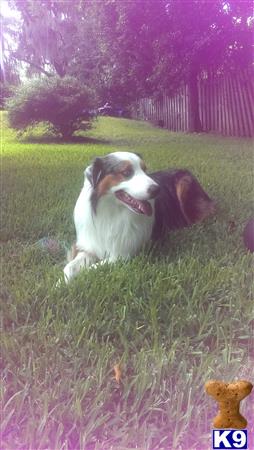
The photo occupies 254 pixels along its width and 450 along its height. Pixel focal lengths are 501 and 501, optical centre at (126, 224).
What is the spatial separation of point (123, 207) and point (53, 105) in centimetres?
47

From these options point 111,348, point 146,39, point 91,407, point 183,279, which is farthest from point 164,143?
point 91,407

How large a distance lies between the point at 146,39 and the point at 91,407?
41.7 inches

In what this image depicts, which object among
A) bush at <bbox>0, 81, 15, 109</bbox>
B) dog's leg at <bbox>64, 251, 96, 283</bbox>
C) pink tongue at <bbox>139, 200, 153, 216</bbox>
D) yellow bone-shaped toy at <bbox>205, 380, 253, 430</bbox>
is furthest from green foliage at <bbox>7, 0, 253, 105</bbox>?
yellow bone-shaped toy at <bbox>205, 380, 253, 430</bbox>

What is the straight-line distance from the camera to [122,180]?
6.05 ft

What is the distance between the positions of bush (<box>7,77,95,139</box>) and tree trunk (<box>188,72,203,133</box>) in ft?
1.09

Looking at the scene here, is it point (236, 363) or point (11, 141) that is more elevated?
point (11, 141)

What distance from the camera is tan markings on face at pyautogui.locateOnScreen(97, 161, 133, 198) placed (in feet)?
5.85

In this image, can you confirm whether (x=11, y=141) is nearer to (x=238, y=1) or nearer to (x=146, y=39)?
(x=146, y=39)

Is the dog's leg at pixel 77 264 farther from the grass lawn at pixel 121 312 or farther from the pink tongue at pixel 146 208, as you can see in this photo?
the pink tongue at pixel 146 208

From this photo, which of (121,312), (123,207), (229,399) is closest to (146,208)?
(123,207)

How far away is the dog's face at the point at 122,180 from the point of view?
1776 mm

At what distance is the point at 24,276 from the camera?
168 cm

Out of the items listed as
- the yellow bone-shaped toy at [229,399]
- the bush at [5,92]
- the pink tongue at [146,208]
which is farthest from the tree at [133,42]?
the yellow bone-shaped toy at [229,399]

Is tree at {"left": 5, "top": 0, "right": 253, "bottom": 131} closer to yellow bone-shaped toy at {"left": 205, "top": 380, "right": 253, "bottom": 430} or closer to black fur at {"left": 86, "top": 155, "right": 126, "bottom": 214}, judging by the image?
black fur at {"left": 86, "top": 155, "right": 126, "bottom": 214}
